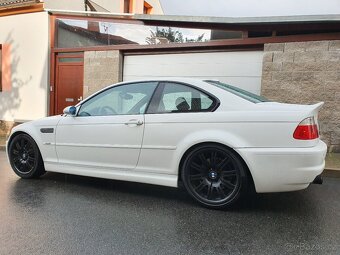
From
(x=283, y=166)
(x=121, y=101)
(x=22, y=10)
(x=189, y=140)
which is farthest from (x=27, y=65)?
(x=283, y=166)

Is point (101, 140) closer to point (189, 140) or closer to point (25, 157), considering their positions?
point (189, 140)

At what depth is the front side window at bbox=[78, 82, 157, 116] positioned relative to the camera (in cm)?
460

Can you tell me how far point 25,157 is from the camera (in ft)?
17.8

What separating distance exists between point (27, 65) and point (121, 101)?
7053 mm

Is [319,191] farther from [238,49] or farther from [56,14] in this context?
[56,14]

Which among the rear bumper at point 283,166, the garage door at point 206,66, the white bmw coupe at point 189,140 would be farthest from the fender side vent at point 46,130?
the garage door at point 206,66

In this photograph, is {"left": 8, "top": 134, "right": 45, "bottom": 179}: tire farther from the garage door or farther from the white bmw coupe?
the garage door

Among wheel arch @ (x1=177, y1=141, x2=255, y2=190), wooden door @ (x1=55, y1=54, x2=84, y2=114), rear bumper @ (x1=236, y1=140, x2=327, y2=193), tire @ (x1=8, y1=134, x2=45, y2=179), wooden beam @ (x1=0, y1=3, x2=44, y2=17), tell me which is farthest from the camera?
wooden beam @ (x1=0, y1=3, x2=44, y2=17)

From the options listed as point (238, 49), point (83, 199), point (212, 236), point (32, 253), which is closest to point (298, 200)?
point (212, 236)

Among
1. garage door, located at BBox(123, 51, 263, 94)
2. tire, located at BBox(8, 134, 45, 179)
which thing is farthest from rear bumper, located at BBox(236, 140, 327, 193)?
garage door, located at BBox(123, 51, 263, 94)

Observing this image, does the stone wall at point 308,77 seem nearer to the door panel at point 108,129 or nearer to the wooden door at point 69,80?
the door panel at point 108,129

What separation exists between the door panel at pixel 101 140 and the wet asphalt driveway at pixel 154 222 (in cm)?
43

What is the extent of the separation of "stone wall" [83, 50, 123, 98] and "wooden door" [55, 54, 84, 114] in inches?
12.1

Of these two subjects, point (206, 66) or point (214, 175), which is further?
point (206, 66)
